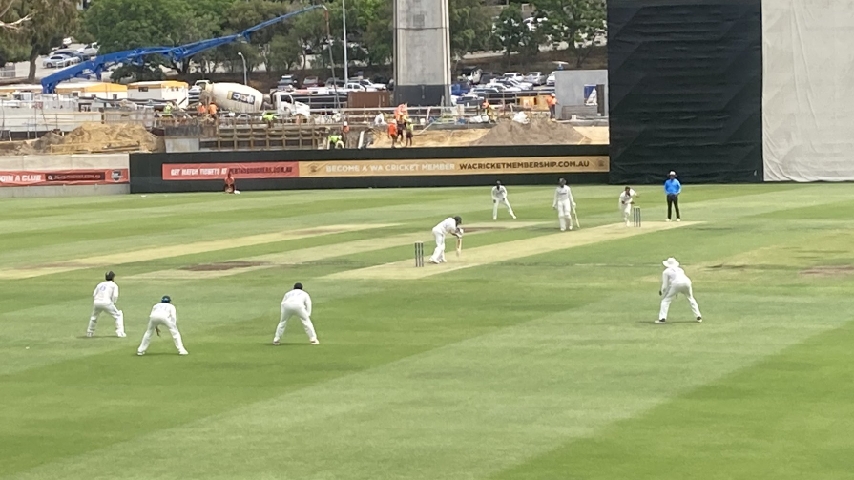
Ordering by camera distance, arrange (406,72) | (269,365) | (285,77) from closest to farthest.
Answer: (269,365)
(406,72)
(285,77)

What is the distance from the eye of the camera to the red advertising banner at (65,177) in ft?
219

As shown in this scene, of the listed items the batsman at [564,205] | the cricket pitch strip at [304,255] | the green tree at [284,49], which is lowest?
the cricket pitch strip at [304,255]

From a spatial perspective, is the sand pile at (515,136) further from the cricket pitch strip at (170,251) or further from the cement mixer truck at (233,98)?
the cricket pitch strip at (170,251)

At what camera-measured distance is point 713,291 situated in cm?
2950

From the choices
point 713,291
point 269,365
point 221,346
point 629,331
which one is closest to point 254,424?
point 269,365

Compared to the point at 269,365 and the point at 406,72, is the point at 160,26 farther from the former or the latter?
the point at 269,365

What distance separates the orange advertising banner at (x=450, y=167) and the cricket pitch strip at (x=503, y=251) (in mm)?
19530

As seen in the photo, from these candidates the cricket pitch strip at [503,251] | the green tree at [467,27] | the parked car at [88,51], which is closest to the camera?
the cricket pitch strip at [503,251]

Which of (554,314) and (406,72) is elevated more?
(406,72)

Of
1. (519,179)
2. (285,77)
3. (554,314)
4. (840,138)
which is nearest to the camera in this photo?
(554,314)

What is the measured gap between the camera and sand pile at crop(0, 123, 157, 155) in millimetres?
73312

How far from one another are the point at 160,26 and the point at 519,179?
84.6 metres

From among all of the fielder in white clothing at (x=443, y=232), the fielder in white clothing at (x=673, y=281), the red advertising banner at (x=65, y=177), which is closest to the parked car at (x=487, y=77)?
the red advertising banner at (x=65, y=177)

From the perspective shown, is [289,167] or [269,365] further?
[289,167]
